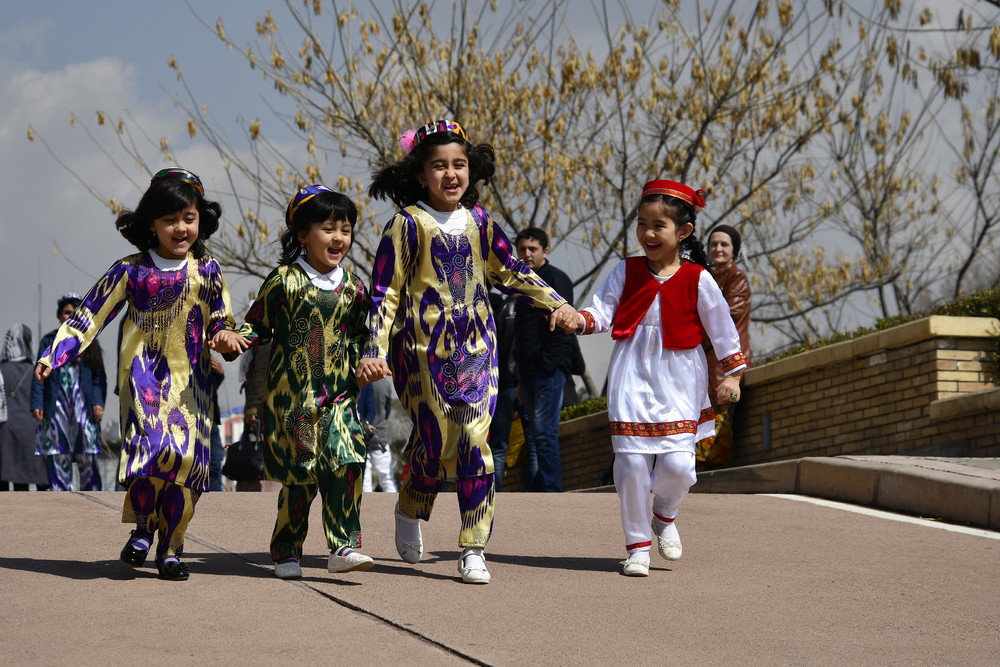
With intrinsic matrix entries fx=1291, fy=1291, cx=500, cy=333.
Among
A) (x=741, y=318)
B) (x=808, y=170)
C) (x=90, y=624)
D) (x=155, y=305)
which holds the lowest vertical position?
(x=90, y=624)

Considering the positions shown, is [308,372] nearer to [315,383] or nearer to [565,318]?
[315,383]

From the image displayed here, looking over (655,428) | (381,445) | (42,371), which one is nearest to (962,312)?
(381,445)

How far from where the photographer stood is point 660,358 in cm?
588

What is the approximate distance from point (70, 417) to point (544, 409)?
385 cm

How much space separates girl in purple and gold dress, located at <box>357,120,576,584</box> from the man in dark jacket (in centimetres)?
394

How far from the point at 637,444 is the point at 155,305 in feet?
7.14

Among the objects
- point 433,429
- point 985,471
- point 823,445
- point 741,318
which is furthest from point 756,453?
point 433,429

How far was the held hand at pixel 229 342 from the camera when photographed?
5254 millimetres

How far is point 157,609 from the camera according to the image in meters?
4.45

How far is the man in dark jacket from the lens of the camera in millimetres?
9680

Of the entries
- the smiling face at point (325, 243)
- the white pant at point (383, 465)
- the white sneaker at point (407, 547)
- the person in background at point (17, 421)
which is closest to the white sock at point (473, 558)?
the white sneaker at point (407, 547)

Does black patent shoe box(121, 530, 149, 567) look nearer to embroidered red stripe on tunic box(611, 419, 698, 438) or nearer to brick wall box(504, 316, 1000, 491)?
embroidered red stripe on tunic box(611, 419, 698, 438)

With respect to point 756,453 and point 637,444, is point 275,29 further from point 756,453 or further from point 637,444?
point 637,444

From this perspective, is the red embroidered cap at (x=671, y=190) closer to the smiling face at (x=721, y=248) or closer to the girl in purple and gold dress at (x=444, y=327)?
the girl in purple and gold dress at (x=444, y=327)
